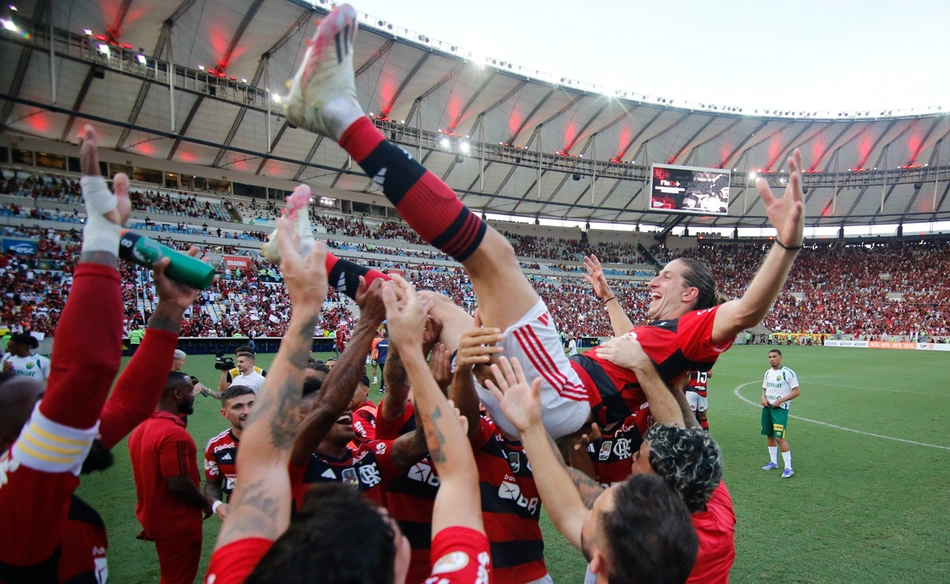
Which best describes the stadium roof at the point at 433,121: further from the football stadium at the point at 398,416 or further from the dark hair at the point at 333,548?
the dark hair at the point at 333,548

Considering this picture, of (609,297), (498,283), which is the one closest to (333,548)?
(498,283)

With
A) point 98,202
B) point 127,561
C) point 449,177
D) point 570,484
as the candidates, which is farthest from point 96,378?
point 449,177

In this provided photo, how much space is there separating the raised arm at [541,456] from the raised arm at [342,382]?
0.64m

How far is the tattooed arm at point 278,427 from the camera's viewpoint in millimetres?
A: 1354

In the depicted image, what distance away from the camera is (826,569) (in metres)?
4.69

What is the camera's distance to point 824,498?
21.7ft

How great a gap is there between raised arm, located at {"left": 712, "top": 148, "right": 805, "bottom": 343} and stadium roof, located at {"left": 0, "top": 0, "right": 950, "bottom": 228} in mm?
26825

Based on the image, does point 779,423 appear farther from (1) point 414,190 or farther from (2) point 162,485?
(2) point 162,485

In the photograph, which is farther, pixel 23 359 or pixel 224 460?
pixel 23 359

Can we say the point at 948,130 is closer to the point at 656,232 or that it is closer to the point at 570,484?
the point at 656,232

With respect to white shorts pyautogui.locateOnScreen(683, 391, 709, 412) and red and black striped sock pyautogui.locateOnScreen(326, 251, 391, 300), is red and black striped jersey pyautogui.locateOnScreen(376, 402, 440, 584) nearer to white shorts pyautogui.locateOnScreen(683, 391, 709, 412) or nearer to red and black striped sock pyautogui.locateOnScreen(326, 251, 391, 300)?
red and black striped sock pyautogui.locateOnScreen(326, 251, 391, 300)

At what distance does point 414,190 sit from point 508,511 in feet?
6.34

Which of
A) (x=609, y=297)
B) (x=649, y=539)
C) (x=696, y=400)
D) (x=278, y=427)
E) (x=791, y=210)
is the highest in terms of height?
(x=609, y=297)

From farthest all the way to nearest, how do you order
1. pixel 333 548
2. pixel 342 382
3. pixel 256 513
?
pixel 342 382 < pixel 256 513 < pixel 333 548
